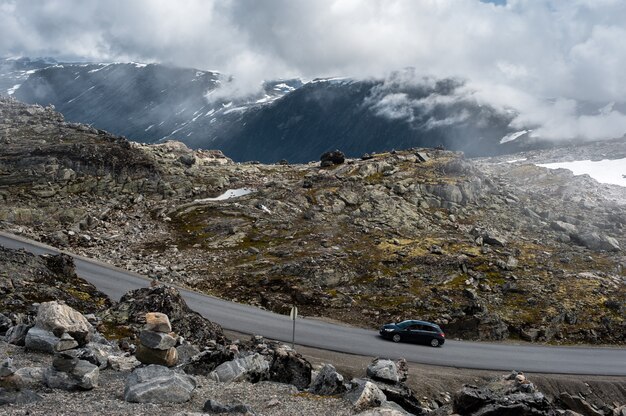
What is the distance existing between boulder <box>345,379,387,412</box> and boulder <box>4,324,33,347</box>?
47.3 feet

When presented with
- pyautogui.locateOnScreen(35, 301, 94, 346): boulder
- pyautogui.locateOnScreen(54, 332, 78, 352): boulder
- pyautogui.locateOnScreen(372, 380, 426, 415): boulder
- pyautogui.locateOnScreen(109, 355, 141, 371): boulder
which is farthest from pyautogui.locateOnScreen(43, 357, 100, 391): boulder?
pyautogui.locateOnScreen(372, 380, 426, 415): boulder

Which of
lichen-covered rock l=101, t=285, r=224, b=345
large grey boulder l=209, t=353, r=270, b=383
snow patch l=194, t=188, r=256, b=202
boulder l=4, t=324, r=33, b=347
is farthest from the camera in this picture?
snow patch l=194, t=188, r=256, b=202

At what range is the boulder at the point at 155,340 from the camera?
66.0 ft

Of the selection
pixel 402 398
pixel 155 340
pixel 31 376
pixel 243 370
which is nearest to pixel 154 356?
pixel 155 340

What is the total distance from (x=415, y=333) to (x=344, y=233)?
1007 inches

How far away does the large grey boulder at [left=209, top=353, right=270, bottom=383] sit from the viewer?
19.6 m

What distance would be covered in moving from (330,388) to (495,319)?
3005cm

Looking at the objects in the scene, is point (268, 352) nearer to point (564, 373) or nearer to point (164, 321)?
point (164, 321)

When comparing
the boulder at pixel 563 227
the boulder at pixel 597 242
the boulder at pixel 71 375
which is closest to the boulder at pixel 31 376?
the boulder at pixel 71 375

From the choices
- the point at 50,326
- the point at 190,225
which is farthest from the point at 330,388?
the point at 190,225

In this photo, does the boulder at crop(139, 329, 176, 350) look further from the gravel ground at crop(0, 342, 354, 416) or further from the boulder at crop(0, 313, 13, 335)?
the boulder at crop(0, 313, 13, 335)

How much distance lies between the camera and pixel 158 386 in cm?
1667

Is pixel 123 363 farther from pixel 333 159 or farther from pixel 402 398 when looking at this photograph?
pixel 333 159

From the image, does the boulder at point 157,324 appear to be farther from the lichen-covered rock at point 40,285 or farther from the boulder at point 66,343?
the lichen-covered rock at point 40,285
